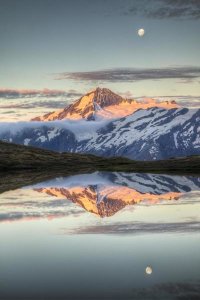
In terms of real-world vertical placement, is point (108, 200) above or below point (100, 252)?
above

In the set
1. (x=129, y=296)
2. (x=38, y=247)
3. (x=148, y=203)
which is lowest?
(x=129, y=296)

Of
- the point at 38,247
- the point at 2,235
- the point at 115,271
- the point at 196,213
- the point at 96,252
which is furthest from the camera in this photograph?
the point at 196,213

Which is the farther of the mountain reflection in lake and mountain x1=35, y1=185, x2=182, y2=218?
mountain x1=35, y1=185, x2=182, y2=218

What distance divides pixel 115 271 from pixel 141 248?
16.4 feet

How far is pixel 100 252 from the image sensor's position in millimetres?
25156

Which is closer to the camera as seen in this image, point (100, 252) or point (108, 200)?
point (100, 252)

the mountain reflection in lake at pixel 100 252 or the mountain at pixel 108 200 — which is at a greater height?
the mountain at pixel 108 200

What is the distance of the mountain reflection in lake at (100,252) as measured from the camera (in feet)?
61.2

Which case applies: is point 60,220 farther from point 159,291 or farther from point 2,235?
point 159,291

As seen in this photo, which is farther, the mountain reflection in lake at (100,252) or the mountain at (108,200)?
the mountain at (108,200)

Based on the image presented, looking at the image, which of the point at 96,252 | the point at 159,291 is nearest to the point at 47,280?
the point at 159,291

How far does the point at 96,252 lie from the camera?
25203 mm

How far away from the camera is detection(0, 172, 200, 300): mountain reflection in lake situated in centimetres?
→ 1864

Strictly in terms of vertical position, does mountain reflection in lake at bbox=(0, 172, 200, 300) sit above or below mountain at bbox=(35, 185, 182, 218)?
below
